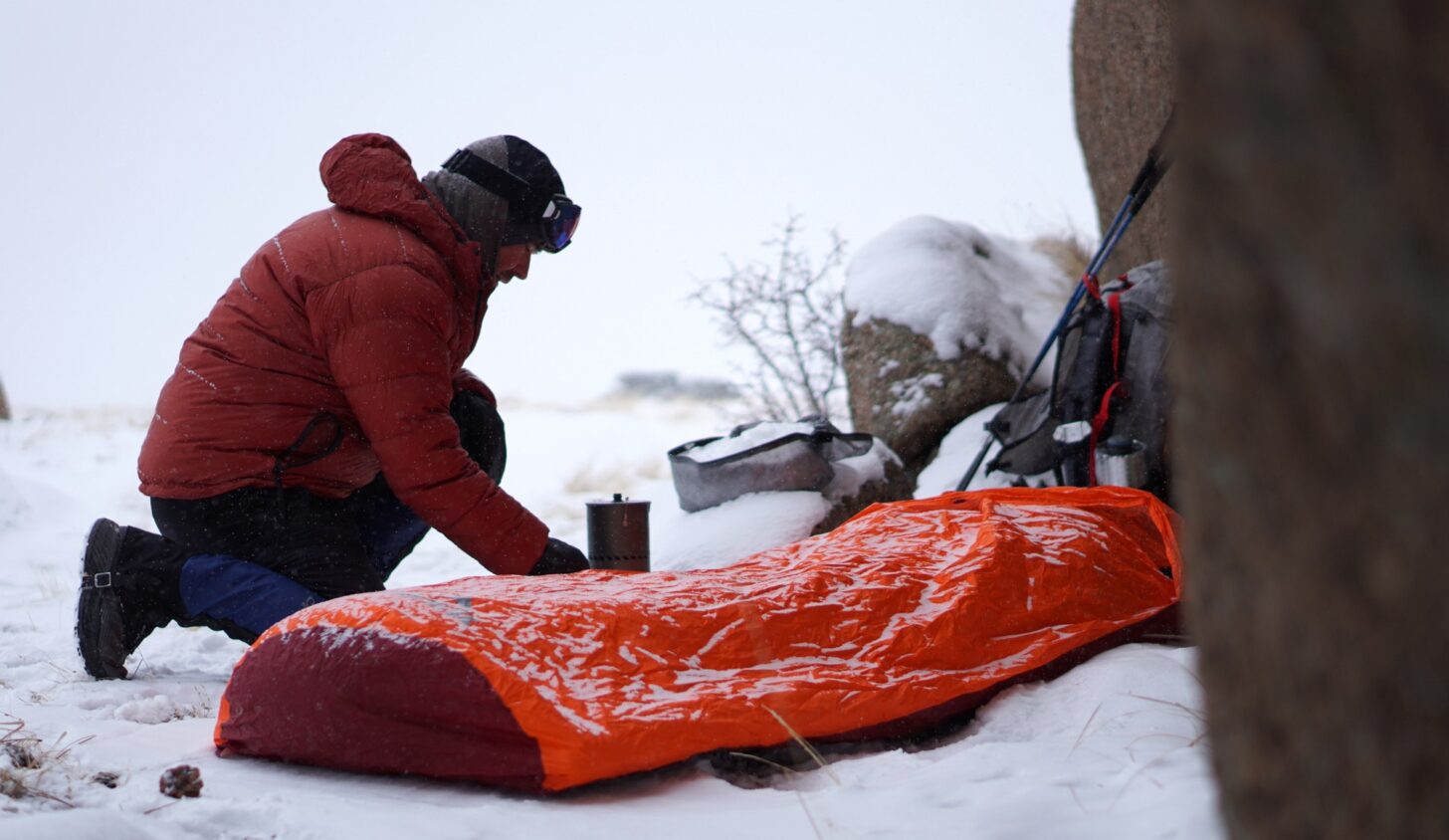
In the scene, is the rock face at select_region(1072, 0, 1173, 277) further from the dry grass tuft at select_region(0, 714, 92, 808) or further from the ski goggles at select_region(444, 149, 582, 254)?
the dry grass tuft at select_region(0, 714, 92, 808)

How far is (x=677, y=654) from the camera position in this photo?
171 centimetres

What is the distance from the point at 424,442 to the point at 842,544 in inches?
35.0

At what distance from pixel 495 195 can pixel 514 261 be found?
0.17 meters

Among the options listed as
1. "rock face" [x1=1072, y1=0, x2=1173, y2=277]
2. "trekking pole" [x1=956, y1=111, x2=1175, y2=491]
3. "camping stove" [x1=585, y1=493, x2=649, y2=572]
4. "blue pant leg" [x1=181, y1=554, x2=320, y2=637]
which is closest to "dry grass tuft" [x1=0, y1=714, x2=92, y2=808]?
"blue pant leg" [x1=181, y1=554, x2=320, y2=637]

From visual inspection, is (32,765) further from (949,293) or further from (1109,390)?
(949,293)

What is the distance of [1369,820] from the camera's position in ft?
1.70

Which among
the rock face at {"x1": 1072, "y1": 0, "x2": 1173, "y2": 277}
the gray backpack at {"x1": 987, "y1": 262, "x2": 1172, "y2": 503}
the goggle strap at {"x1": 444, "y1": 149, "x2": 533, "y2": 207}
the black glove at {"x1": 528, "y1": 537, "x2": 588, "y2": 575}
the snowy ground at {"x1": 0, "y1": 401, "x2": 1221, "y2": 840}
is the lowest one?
the snowy ground at {"x1": 0, "y1": 401, "x2": 1221, "y2": 840}

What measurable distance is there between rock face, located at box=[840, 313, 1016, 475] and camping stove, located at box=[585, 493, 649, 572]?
230 cm

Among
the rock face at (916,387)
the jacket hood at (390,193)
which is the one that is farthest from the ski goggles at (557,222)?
the rock face at (916,387)

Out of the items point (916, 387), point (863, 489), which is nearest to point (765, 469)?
point (863, 489)

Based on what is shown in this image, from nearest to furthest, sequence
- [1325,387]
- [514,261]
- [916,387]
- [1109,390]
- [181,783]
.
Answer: [1325,387]
[181,783]
[514,261]
[1109,390]
[916,387]

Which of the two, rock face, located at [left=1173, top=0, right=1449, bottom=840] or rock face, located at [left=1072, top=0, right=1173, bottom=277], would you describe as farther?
rock face, located at [left=1072, top=0, right=1173, bottom=277]

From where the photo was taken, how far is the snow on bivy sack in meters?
1.51

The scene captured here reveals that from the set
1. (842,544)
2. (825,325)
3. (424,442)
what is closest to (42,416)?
(825,325)
